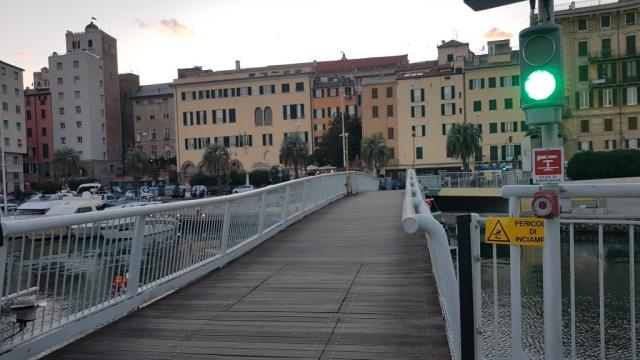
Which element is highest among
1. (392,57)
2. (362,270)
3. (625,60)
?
(392,57)

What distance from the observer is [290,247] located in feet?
35.9

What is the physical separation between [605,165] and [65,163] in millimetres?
75027

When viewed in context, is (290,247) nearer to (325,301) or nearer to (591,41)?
(325,301)

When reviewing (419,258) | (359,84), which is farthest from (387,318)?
(359,84)

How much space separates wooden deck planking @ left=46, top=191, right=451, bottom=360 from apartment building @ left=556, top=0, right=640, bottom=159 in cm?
6440

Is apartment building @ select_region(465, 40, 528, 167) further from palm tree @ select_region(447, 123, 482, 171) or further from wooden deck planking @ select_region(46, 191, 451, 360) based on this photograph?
wooden deck planking @ select_region(46, 191, 451, 360)

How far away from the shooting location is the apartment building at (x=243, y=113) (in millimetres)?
87250

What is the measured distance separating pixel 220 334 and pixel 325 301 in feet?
5.09

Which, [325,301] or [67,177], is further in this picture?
[67,177]

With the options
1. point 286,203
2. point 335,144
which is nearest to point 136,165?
point 335,144

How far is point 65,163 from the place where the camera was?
86.9 meters

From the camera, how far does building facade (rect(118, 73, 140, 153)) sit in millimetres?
106375

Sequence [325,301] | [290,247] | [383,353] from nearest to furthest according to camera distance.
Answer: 1. [383,353]
2. [325,301]
3. [290,247]

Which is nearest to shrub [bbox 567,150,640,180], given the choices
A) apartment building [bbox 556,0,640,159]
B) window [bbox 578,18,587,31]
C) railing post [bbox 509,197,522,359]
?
apartment building [bbox 556,0,640,159]
